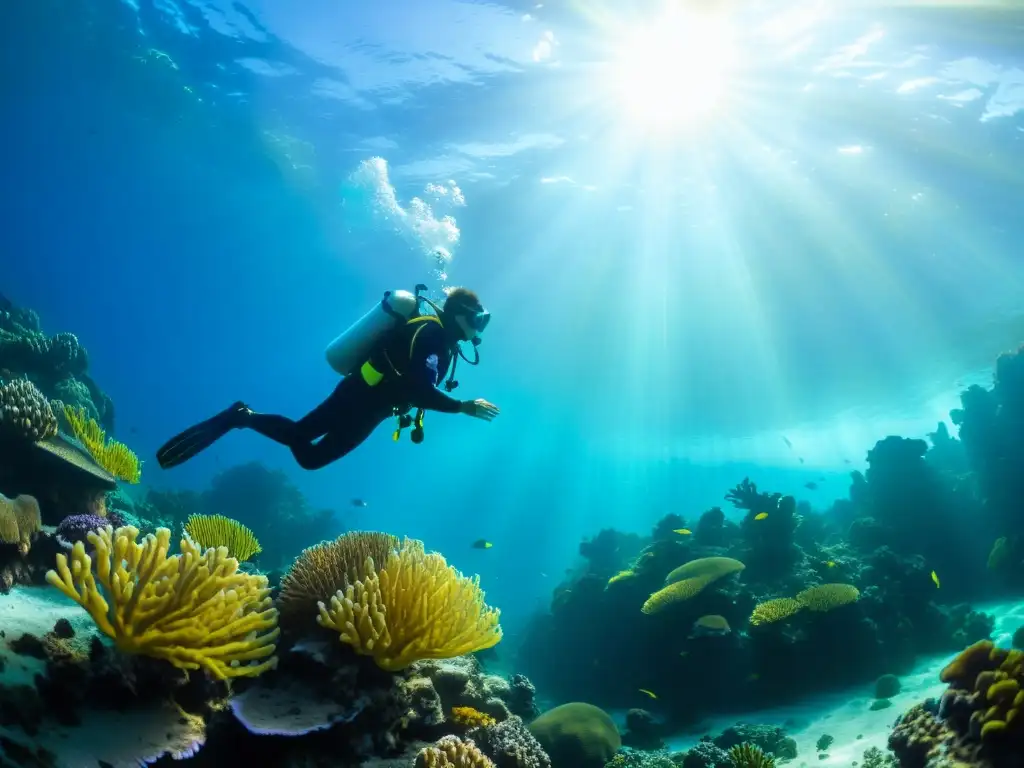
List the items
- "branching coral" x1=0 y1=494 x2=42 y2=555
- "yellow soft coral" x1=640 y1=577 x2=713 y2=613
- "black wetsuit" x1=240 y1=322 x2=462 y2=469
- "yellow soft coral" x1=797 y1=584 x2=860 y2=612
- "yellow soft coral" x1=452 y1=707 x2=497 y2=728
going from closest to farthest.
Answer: "branching coral" x1=0 y1=494 x2=42 y2=555
"yellow soft coral" x1=452 y1=707 x2=497 y2=728
"black wetsuit" x1=240 y1=322 x2=462 y2=469
"yellow soft coral" x1=797 y1=584 x2=860 y2=612
"yellow soft coral" x1=640 y1=577 x2=713 y2=613

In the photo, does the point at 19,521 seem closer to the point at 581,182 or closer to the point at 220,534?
the point at 220,534

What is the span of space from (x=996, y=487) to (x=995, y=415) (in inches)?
152

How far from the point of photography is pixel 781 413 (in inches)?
1842

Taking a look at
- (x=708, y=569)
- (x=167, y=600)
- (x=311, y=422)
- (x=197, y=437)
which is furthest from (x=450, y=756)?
(x=708, y=569)

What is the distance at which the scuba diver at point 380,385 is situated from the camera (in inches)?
229

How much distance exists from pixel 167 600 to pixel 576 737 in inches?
242

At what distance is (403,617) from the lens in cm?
350

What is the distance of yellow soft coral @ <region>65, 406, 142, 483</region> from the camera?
7.10 m

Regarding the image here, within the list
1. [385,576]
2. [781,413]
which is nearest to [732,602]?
[385,576]

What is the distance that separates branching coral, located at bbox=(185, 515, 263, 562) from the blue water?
17048mm

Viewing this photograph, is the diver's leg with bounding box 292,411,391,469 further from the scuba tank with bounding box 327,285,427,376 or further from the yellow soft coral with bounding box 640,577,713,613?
the yellow soft coral with bounding box 640,577,713,613

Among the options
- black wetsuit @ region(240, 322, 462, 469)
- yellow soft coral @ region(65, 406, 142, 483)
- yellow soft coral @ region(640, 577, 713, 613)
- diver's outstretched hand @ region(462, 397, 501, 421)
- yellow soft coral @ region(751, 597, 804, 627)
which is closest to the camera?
black wetsuit @ region(240, 322, 462, 469)

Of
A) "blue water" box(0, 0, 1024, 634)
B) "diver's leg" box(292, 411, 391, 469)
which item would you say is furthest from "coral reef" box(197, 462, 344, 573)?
"diver's leg" box(292, 411, 391, 469)

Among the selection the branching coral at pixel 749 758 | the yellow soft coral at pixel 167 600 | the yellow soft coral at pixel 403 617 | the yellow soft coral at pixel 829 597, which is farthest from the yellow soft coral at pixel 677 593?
the yellow soft coral at pixel 167 600
